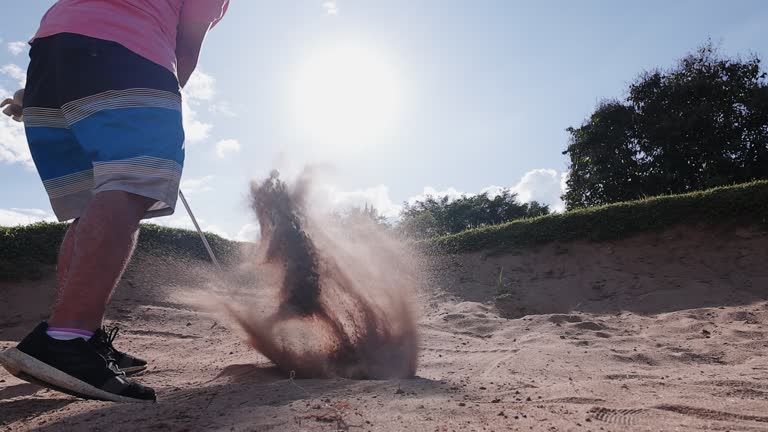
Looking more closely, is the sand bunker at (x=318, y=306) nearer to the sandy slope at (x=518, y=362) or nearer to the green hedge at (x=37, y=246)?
the sandy slope at (x=518, y=362)

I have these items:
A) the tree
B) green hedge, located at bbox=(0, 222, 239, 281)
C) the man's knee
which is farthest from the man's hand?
the tree

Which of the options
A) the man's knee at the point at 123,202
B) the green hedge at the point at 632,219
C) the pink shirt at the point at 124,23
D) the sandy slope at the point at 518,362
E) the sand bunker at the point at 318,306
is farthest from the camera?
the green hedge at the point at 632,219

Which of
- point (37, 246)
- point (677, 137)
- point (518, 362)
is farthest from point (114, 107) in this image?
point (677, 137)

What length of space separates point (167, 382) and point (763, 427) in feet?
8.57

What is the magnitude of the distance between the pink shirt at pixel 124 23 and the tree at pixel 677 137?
18433 millimetres

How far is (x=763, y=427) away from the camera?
4.99 feet

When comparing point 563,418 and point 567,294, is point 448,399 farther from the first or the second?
point 567,294

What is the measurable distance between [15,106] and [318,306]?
1953 mm

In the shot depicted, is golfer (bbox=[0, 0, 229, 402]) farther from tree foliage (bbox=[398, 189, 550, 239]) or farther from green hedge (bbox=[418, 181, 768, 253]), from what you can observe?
tree foliage (bbox=[398, 189, 550, 239])

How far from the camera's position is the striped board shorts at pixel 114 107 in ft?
6.21

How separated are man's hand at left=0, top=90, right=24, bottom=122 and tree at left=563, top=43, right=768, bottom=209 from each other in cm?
1882

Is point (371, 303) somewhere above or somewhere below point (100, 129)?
below

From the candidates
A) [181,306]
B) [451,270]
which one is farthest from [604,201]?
[181,306]

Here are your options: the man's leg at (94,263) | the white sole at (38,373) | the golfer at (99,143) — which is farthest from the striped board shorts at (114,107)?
the white sole at (38,373)
